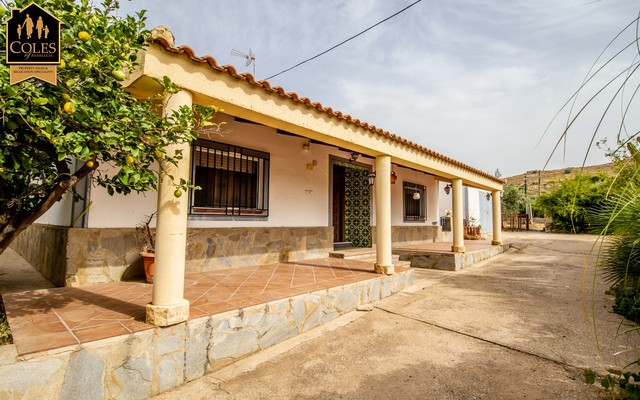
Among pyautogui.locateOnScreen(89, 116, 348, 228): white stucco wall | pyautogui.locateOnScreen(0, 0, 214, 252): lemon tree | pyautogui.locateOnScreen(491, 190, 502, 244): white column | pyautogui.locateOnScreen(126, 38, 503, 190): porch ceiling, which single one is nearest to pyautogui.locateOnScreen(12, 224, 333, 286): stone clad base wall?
pyautogui.locateOnScreen(89, 116, 348, 228): white stucco wall

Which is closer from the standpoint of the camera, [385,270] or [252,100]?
[252,100]

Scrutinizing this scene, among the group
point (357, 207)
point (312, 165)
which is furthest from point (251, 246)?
point (357, 207)

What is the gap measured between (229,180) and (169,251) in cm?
321

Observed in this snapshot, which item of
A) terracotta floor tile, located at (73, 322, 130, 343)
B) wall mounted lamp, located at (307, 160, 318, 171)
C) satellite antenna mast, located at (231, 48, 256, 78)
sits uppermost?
satellite antenna mast, located at (231, 48, 256, 78)

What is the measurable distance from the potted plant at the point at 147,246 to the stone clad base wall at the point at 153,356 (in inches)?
76.1

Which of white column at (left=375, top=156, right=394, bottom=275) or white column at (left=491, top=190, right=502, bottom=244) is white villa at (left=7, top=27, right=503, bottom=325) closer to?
white column at (left=375, top=156, right=394, bottom=275)

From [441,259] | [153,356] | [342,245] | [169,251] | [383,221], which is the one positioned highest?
[383,221]

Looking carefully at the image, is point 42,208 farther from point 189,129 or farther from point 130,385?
point 130,385

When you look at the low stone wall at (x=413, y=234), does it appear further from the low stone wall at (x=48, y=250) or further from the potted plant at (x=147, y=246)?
the low stone wall at (x=48, y=250)

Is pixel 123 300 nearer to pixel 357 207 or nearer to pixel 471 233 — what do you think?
pixel 357 207

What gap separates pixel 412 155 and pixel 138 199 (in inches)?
215

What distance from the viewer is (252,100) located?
154 inches

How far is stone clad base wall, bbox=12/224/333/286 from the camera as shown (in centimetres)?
443

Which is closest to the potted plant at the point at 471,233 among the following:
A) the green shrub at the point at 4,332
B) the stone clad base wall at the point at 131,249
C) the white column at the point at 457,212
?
the white column at the point at 457,212
